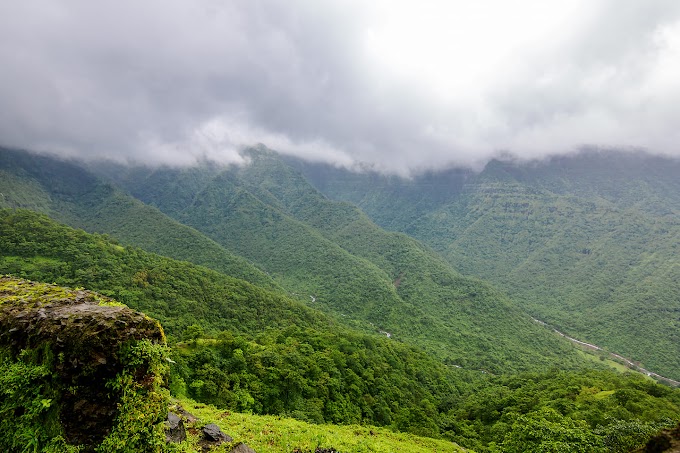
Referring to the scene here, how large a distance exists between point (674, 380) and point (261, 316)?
452 ft

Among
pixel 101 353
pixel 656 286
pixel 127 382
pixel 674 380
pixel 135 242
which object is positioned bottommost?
pixel 135 242

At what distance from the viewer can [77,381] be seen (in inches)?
337

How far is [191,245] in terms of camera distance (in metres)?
157

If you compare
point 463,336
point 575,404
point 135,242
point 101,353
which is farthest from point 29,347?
point 135,242

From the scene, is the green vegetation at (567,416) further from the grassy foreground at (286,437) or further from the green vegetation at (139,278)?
the green vegetation at (139,278)

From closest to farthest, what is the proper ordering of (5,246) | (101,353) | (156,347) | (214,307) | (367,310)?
(101,353), (156,347), (5,246), (214,307), (367,310)

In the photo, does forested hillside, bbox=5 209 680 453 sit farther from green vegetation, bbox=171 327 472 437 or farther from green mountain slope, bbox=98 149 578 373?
green mountain slope, bbox=98 149 578 373

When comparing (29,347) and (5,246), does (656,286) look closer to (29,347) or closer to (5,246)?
(29,347)

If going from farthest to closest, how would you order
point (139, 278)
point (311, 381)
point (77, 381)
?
point (139, 278) → point (311, 381) → point (77, 381)

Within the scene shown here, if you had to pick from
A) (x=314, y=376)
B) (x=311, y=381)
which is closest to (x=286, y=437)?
(x=311, y=381)

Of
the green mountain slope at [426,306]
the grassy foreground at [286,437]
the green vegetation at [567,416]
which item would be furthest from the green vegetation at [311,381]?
the green mountain slope at [426,306]

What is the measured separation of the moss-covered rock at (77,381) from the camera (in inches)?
331

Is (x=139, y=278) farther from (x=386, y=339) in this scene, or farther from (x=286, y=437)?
(x=286, y=437)

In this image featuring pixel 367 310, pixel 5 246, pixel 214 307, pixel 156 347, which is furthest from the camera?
pixel 367 310
